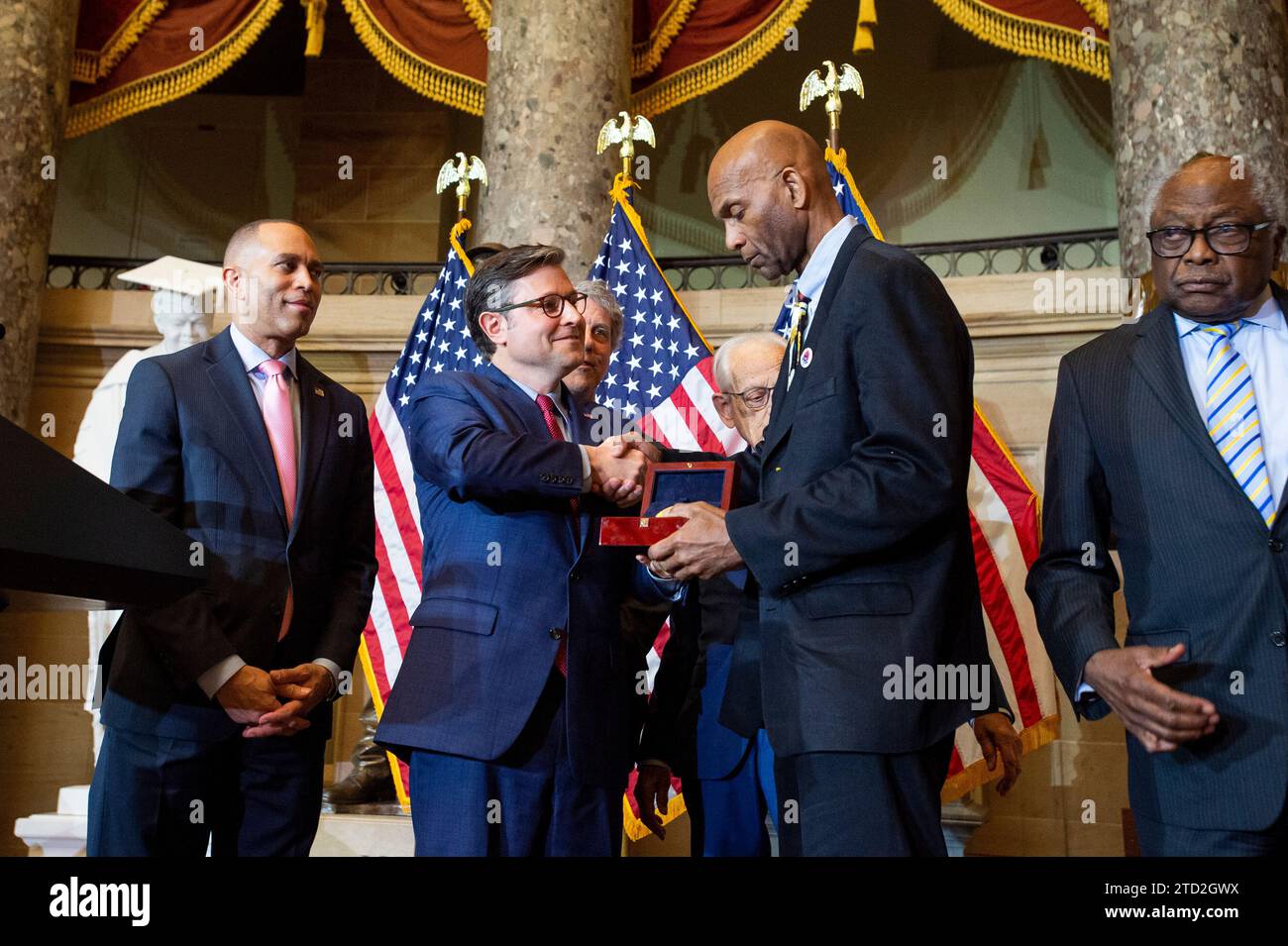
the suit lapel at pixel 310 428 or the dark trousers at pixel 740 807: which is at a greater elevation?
the suit lapel at pixel 310 428

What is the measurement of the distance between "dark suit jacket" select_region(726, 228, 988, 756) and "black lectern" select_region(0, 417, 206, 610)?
2.94ft

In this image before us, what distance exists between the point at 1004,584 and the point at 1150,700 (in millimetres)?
2706

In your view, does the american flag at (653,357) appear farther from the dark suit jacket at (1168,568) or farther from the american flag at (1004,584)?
the dark suit jacket at (1168,568)

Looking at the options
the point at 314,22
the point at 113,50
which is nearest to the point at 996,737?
the point at 314,22

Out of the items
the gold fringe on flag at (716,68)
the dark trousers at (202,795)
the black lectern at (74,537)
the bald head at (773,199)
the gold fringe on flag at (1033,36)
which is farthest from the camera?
the gold fringe on flag at (716,68)

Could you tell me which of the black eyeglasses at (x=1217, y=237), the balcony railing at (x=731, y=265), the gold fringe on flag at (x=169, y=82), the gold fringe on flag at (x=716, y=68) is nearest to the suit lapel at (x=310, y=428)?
the black eyeglasses at (x=1217, y=237)

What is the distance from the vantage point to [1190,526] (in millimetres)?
2133

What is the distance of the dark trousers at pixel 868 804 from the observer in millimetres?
1962

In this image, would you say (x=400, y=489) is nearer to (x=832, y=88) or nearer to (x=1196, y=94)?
(x=832, y=88)

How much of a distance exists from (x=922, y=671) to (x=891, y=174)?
813cm

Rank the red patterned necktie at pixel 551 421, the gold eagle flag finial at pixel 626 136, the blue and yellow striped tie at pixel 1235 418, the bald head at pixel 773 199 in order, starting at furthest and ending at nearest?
the gold eagle flag finial at pixel 626 136 → the red patterned necktie at pixel 551 421 → the bald head at pixel 773 199 → the blue and yellow striped tie at pixel 1235 418

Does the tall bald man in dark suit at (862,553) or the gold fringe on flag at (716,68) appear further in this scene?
the gold fringe on flag at (716,68)

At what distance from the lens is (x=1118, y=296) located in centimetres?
650
